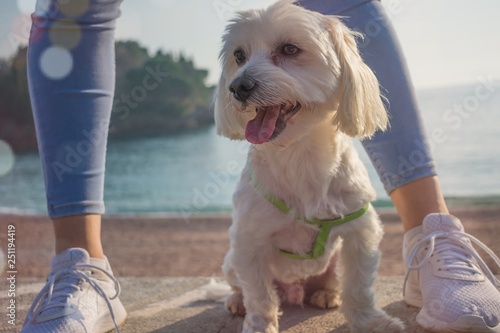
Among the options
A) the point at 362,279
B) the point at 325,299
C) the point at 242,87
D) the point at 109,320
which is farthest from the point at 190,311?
the point at 242,87

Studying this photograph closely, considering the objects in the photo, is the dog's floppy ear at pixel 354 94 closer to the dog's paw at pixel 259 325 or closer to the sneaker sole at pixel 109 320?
the dog's paw at pixel 259 325

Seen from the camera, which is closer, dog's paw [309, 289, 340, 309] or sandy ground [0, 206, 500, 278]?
dog's paw [309, 289, 340, 309]

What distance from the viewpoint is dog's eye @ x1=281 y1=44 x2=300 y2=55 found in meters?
1.79

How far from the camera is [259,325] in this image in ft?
5.98

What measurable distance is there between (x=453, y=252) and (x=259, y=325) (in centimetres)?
67

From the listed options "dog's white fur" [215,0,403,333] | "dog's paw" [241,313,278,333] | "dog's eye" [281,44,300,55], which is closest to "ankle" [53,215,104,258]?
"dog's white fur" [215,0,403,333]

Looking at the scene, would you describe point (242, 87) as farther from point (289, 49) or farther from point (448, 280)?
point (448, 280)

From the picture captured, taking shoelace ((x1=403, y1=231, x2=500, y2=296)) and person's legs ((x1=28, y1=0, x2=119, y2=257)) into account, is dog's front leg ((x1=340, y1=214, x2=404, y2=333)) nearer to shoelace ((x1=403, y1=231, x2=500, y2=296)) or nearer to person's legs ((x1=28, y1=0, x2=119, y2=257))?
shoelace ((x1=403, y1=231, x2=500, y2=296))

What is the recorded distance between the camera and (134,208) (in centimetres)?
1185

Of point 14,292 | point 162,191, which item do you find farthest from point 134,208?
point 14,292

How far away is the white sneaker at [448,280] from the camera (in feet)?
5.18

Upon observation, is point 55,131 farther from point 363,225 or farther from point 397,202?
point 397,202

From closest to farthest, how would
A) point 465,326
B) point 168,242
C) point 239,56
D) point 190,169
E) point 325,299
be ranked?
1. point 465,326
2. point 239,56
3. point 325,299
4. point 168,242
5. point 190,169

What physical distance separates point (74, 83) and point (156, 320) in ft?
2.98
